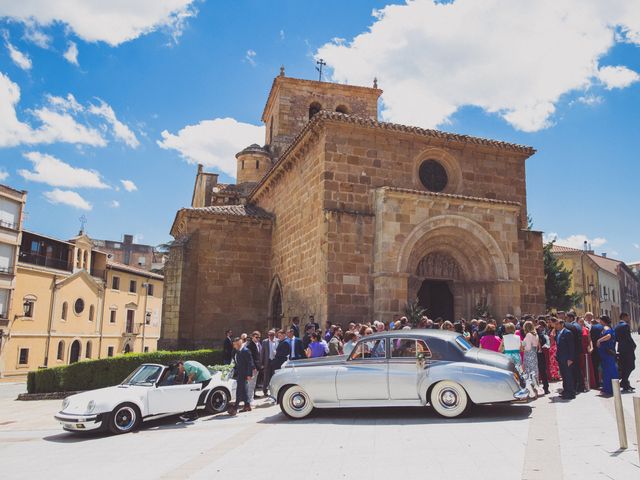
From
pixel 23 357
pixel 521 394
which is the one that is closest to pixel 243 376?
pixel 521 394

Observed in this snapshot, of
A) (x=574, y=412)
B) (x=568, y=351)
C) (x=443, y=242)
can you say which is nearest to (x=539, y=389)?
(x=568, y=351)

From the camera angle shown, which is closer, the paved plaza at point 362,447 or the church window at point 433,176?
the paved plaza at point 362,447

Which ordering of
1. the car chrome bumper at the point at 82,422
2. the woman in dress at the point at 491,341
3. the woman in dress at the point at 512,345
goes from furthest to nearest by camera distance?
the woman in dress at the point at 491,341
the woman in dress at the point at 512,345
the car chrome bumper at the point at 82,422

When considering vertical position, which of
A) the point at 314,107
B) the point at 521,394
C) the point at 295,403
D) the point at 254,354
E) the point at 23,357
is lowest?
the point at 23,357

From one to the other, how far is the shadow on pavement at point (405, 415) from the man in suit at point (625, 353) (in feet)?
7.59

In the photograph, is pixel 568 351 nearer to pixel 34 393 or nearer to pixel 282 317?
pixel 282 317

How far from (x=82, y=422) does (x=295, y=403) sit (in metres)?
3.49

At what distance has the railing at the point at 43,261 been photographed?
33812 mm

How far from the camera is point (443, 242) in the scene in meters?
15.3

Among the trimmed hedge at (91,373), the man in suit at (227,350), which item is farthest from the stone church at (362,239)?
the trimmed hedge at (91,373)

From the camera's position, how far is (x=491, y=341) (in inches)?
376

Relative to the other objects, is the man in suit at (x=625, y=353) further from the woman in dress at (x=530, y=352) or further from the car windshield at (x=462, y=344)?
the car windshield at (x=462, y=344)

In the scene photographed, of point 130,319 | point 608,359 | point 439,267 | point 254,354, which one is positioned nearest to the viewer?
point 608,359

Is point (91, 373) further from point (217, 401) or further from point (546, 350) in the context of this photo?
point (546, 350)
